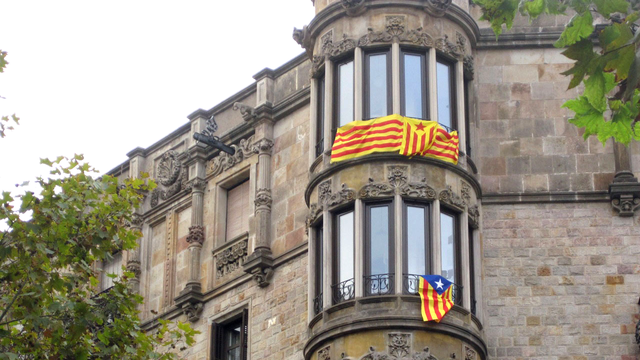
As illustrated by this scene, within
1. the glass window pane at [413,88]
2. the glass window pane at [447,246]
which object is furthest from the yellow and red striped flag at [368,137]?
the glass window pane at [447,246]

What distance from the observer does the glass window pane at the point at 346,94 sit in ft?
100

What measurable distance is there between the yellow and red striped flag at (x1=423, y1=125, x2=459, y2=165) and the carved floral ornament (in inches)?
82.4

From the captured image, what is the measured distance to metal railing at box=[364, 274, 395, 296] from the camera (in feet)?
92.0

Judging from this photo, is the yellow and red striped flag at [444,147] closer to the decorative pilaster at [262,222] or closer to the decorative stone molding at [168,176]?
the decorative pilaster at [262,222]

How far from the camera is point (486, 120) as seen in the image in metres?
31.4

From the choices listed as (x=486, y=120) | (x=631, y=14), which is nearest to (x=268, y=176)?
(x=486, y=120)

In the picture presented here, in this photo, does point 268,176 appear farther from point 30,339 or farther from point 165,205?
point 30,339

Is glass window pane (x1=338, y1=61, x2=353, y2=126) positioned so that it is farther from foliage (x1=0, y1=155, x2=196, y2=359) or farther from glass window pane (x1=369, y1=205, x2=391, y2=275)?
foliage (x1=0, y1=155, x2=196, y2=359)

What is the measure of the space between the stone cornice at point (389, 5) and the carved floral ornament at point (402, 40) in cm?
24

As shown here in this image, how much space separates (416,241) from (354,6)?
5.84 meters

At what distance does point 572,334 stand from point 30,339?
11466mm

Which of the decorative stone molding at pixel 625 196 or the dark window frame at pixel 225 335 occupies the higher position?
the decorative stone molding at pixel 625 196

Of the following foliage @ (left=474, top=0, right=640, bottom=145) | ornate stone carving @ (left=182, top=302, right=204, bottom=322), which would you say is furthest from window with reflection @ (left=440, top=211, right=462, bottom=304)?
foliage @ (left=474, top=0, right=640, bottom=145)

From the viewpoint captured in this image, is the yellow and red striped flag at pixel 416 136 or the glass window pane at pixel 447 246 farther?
the yellow and red striped flag at pixel 416 136
